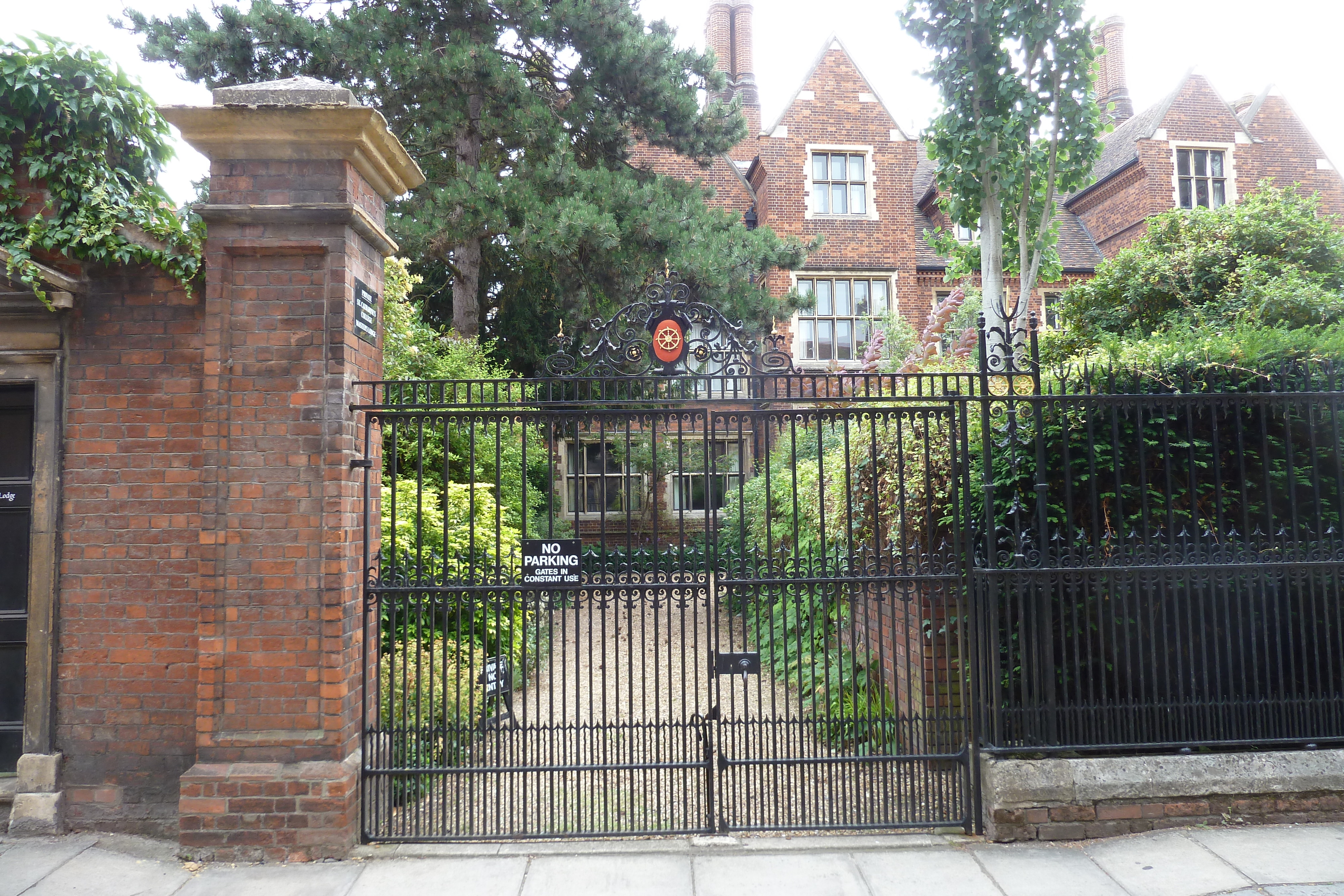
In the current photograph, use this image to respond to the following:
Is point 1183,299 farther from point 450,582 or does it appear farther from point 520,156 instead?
point 520,156

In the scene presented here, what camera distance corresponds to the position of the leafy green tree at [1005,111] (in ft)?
25.9

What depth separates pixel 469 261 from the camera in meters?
14.1

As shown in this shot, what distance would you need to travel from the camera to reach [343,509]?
175 inches

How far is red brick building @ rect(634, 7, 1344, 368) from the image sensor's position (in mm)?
19359

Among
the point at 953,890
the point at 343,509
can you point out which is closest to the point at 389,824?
the point at 343,509

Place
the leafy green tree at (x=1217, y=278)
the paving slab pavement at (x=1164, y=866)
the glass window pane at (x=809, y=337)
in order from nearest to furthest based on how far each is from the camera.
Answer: the paving slab pavement at (x=1164, y=866)
the leafy green tree at (x=1217, y=278)
the glass window pane at (x=809, y=337)

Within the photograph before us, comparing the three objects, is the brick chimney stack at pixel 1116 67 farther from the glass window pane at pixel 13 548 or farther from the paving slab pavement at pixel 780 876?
the glass window pane at pixel 13 548

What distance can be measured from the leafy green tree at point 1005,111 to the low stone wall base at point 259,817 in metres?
6.97

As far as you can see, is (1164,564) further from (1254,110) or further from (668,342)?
(1254,110)

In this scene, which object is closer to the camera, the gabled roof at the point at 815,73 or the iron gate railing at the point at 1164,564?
the iron gate railing at the point at 1164,564

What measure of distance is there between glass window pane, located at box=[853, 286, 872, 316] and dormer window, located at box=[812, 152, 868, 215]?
180 centimetres

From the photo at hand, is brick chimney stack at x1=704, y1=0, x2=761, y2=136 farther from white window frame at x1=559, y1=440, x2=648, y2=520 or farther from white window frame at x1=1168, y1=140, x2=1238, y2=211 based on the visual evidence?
white window frame at x1=559, y1=440, x2=648, y2=520

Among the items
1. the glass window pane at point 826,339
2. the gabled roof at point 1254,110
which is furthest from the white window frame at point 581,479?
the gabled roof at point 1254,110

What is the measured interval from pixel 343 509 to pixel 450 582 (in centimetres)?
76
